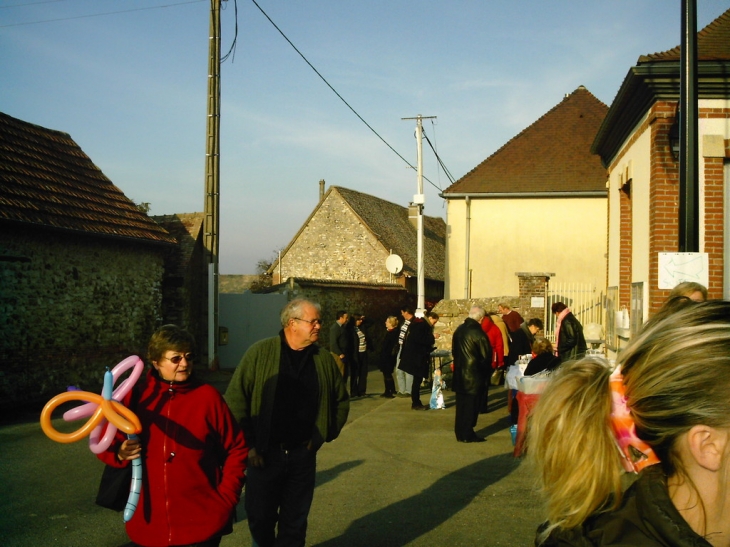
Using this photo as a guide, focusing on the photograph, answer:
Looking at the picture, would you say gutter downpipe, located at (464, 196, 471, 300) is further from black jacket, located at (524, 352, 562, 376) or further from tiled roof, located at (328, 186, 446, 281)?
black jacket, located at (524, 352, 562, 376)

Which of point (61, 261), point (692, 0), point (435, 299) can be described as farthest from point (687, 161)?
point (435, 299)

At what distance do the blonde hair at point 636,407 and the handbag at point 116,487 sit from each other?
2504 mm

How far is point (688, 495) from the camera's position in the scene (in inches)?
66.2

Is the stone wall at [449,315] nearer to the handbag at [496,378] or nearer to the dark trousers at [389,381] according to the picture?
the handbag at [496,378]

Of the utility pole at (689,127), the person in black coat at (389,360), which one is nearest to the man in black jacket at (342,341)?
the person in black coat at (389,360)

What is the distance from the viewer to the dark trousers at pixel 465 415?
10.2m

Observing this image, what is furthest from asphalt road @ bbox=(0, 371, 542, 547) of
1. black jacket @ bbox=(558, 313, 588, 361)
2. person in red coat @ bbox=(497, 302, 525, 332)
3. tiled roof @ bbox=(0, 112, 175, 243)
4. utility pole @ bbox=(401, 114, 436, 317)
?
utility pole @ bbox=(401, 114, 436, 317)

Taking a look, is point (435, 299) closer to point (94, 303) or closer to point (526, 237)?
point (526, 237)

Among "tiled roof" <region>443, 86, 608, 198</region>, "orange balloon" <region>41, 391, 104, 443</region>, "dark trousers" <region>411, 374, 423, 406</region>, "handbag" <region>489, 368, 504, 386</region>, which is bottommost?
"handbag" <region>489, 368, 504, 386</region>

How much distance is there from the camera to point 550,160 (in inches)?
1103

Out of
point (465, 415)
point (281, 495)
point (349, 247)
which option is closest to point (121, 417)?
point (281, 495)

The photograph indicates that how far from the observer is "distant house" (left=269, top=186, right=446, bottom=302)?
37.8 m

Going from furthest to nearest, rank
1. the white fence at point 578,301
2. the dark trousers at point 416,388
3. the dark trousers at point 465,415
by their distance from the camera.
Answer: the white fence at point 578,301 < the dark trousers at point 416,388 < the dark trousers at point 465,415

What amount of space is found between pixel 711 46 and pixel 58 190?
41.6 ft
